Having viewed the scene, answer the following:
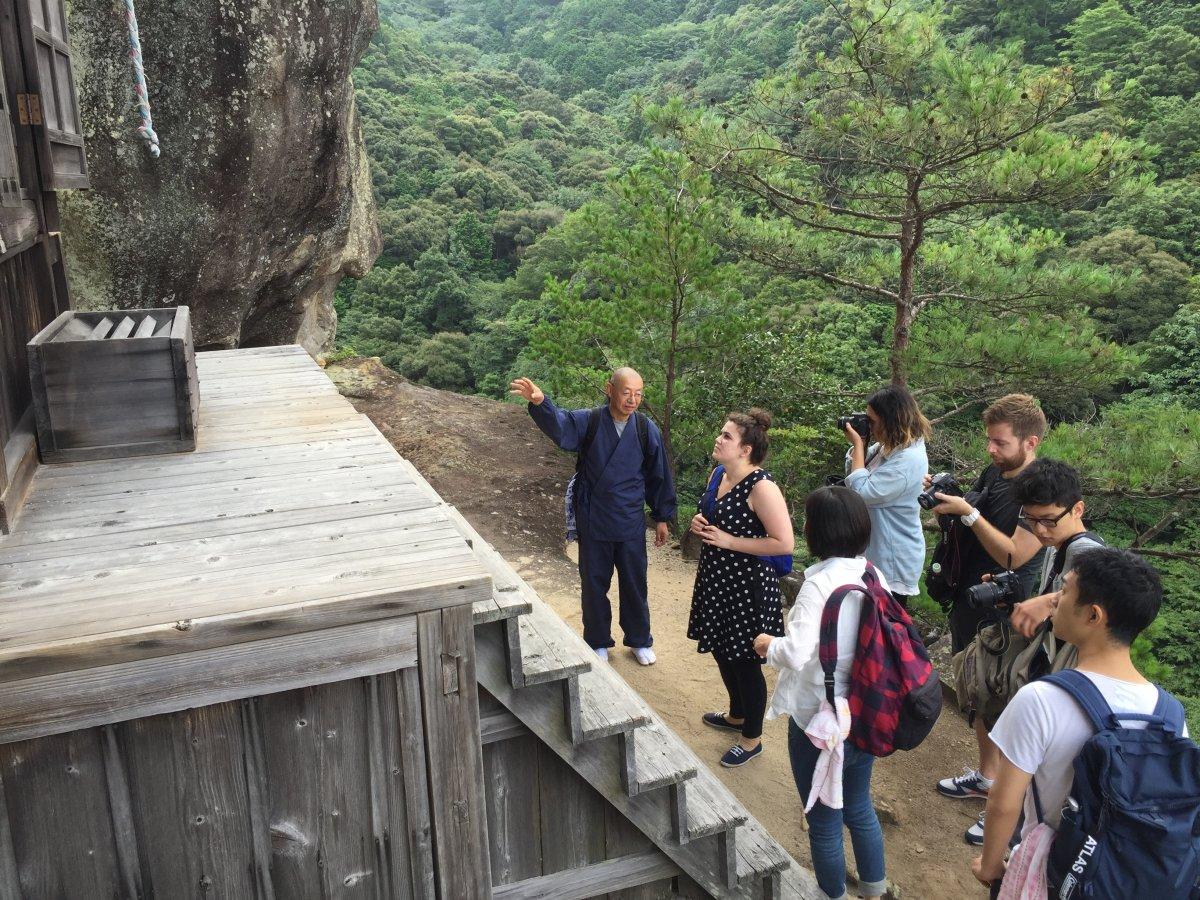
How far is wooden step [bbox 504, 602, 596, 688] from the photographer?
2066 millimetres

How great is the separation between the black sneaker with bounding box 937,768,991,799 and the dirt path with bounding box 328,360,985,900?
0.11 feet

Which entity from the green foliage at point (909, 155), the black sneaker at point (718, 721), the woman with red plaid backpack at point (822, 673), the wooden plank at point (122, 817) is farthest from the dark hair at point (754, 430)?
the green foliage at point (909, 155)

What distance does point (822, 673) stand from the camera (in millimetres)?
2330

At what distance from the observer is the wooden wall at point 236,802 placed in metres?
1.51

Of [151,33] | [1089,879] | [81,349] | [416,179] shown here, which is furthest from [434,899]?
[416,179]

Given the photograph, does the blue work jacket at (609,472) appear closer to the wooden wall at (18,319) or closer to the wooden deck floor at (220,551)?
the wooden deck floor at (220,551)

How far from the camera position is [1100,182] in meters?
6.25

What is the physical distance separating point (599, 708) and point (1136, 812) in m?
1.29

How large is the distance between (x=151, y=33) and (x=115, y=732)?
6983 mm

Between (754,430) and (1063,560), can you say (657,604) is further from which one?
(1063,560)

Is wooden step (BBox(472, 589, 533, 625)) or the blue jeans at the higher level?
wooden step (BBox(472, 589, 533, 625))

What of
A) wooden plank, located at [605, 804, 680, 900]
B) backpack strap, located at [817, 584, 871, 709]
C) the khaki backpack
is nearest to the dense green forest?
the khaki backpack

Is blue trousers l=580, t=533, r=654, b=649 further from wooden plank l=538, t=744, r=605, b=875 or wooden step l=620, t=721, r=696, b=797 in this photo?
wooden plank l=538, t=744, r=605, b=875

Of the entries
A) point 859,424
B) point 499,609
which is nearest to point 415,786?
point 499,609
